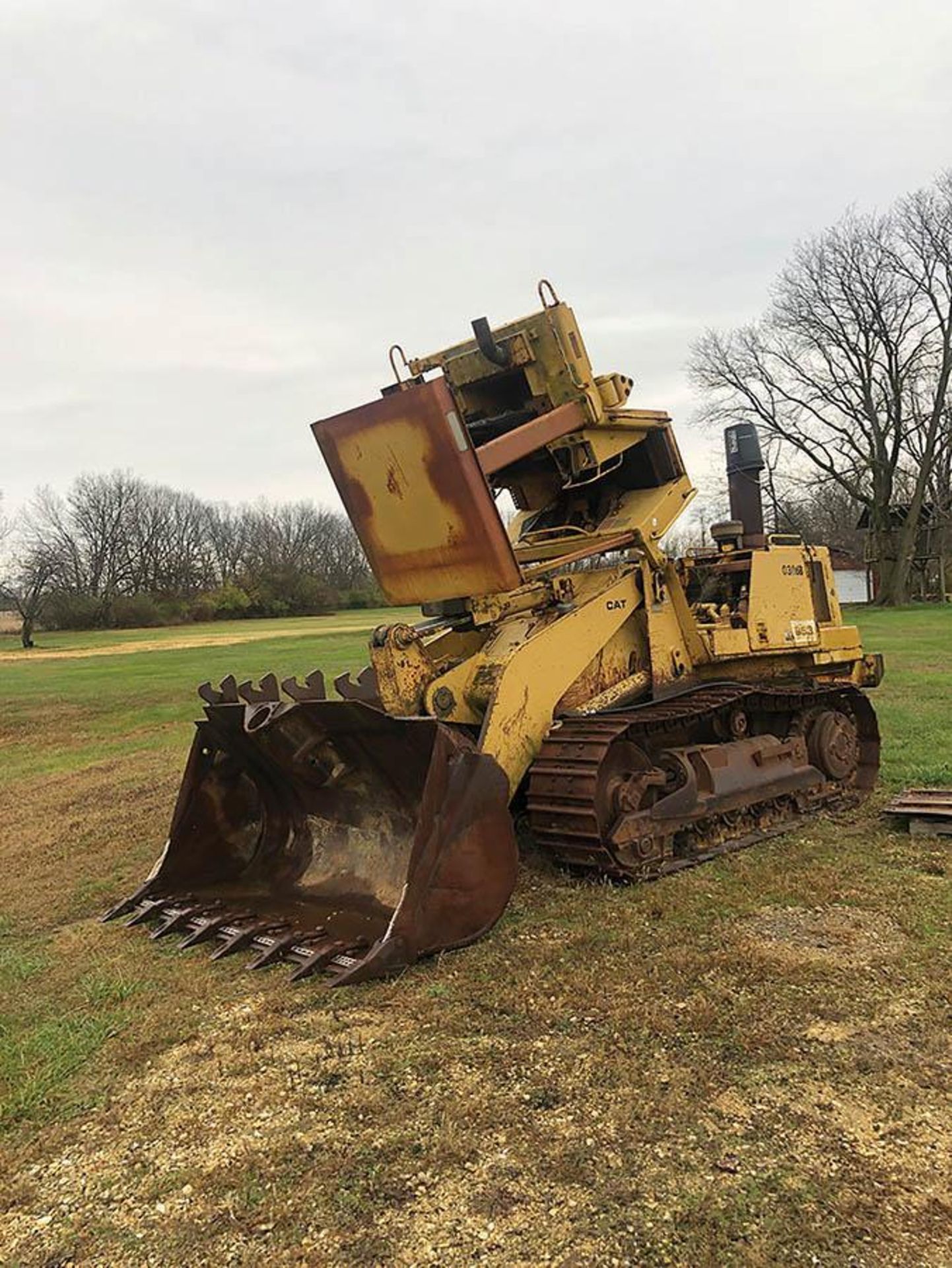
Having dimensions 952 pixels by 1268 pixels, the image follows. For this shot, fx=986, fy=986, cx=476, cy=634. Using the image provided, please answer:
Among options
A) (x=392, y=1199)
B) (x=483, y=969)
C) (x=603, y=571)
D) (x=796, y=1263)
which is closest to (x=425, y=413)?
(x=603, y=571)

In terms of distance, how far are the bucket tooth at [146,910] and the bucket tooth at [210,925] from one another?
39 centimetres

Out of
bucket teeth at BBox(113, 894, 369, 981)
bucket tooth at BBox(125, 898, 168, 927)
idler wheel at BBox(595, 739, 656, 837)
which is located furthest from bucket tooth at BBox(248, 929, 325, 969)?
idler wheel at BBox(595, 739, 656, 837)

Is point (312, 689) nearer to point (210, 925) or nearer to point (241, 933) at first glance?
point (210, 925)

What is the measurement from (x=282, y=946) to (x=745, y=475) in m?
5.16

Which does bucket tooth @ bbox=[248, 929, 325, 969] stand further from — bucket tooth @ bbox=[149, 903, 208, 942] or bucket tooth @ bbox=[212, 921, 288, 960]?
bucket tooth @ bbox=[149, 903, 208, 942]

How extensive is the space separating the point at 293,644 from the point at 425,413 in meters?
30.4

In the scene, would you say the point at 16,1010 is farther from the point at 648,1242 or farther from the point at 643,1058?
the point at 648,1242

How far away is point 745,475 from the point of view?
7.77 m

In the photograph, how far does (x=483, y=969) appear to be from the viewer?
14.4 ft

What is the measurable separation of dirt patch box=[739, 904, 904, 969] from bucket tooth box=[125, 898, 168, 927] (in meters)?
3.09

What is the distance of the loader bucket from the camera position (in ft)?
14.7

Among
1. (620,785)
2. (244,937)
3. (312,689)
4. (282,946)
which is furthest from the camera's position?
(312,689)

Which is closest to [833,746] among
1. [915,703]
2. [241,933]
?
[241,933]

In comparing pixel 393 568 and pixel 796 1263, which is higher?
pixel 393 568
